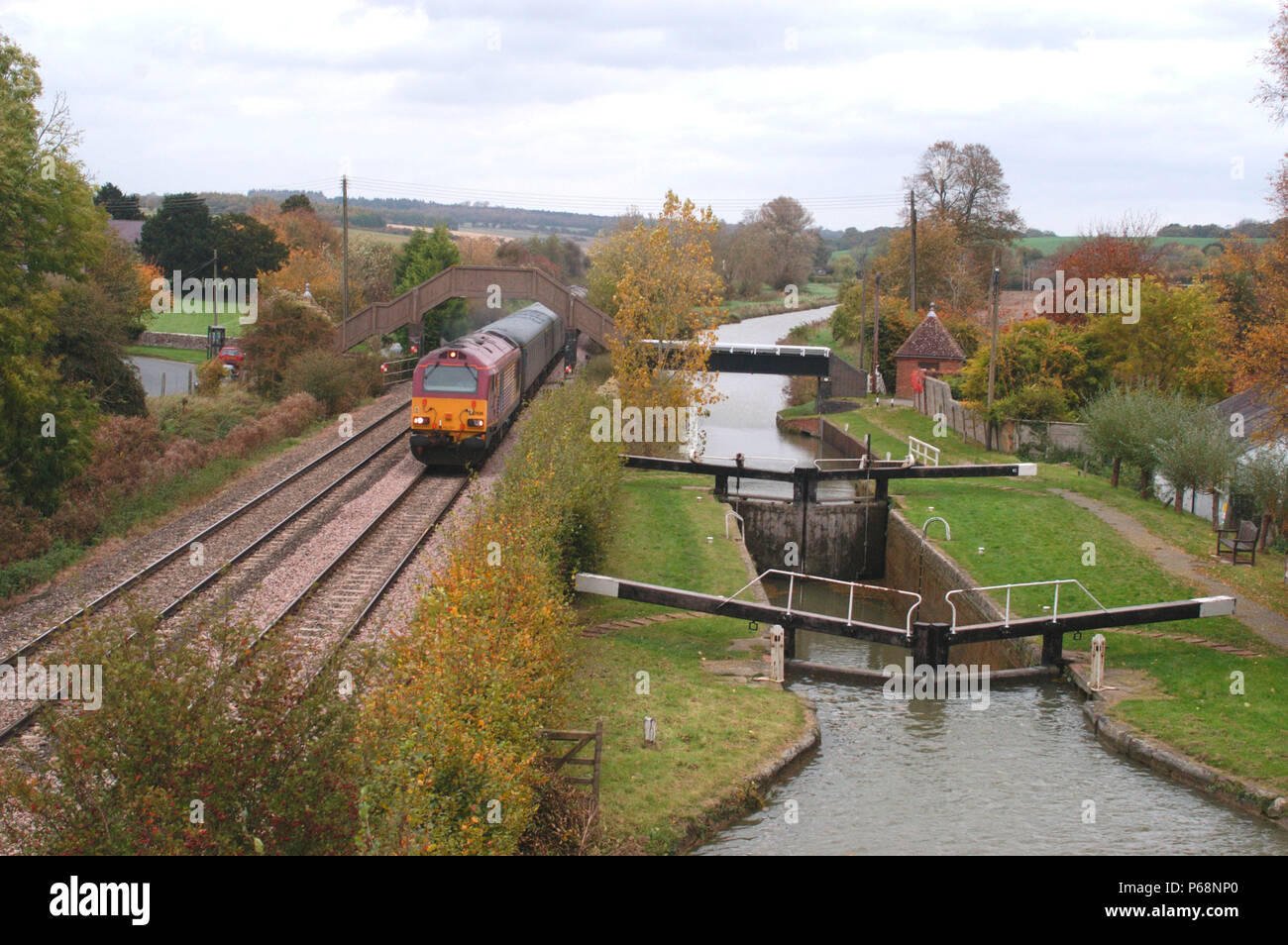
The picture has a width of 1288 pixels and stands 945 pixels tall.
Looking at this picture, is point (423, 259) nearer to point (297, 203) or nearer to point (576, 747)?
point (297, 203)

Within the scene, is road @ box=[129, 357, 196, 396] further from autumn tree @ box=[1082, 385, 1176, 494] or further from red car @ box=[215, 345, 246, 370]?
autumn tree @ box=[1082, 385, 1176, 494]

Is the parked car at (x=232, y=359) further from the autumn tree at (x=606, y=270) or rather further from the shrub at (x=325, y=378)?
the autumn tree at (x=606, y=270)

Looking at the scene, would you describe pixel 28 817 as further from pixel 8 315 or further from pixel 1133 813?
pixel 8 315

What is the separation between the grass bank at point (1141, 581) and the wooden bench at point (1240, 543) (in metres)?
0.36

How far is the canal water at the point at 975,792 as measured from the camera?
45.3 feet

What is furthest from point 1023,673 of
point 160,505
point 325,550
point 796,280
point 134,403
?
point 796,280

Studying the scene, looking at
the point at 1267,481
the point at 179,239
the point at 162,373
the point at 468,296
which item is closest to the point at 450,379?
the point at 468,296

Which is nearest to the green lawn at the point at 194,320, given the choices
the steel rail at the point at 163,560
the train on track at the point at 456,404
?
the steel rail at the point at 163,560

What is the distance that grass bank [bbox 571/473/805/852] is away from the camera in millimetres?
13531

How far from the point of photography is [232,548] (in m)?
21.5

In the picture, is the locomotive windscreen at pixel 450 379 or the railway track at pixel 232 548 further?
the locomotive windscreen at pixel 450 379

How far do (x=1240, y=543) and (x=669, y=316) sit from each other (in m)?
16.9
